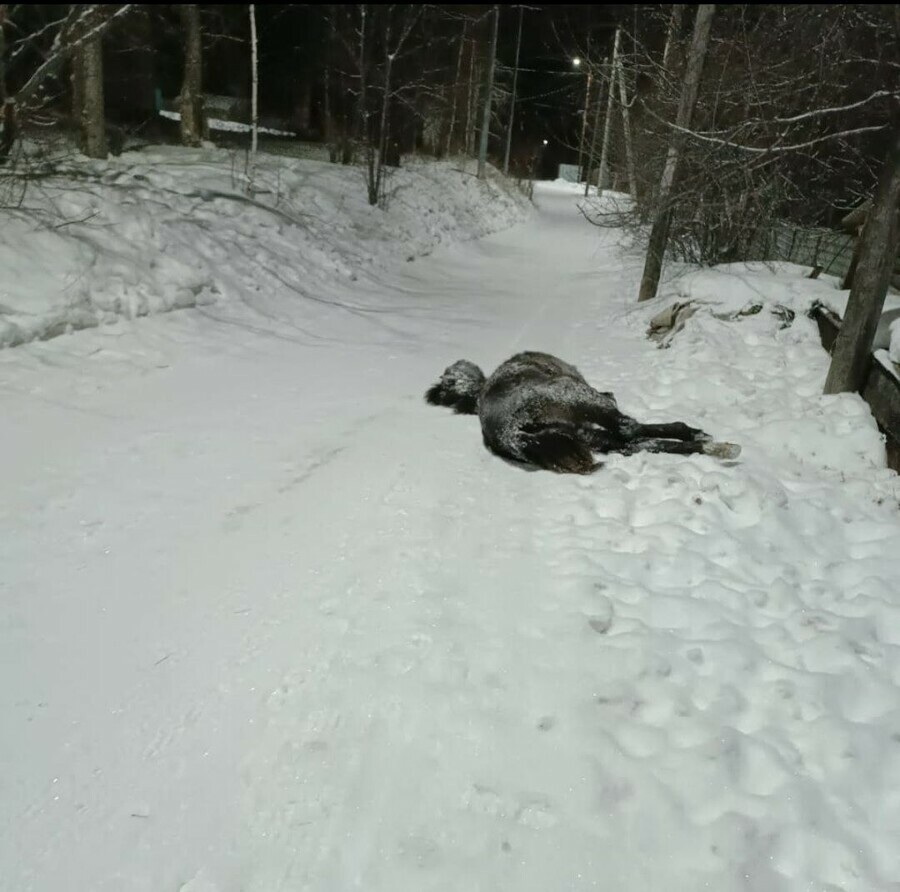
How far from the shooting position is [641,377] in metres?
7.09

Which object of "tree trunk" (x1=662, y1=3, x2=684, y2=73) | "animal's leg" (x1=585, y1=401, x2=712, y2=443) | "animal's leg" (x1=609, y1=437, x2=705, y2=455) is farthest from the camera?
"tree trunk" (x1=662, y1=3, x2=684, y2=73)

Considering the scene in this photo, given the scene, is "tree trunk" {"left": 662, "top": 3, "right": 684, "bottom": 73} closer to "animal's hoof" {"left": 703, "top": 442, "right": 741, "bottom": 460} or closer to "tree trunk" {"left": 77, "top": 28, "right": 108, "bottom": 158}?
"animal's hoof" {"left": 703, "top": 442, "right": 741, "bottom": 460}

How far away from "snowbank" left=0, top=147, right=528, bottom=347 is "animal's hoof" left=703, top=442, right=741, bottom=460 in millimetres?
5986

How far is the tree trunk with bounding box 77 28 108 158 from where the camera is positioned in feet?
36.2

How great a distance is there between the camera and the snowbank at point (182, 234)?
6.83 m

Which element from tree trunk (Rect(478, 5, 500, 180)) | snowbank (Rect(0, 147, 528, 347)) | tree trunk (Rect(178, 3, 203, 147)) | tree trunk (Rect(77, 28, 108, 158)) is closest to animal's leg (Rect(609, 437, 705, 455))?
snowbank (Rect(0, 147, 528, 347))

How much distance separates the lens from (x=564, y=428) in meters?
5.16

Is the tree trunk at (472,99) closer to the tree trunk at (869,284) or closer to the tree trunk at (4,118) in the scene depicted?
the tree trunk at (4,118)

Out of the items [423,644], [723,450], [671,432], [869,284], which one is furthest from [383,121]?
[423,644]

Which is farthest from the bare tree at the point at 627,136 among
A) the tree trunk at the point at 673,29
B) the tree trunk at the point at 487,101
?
the tree trunk at the point at 487,101

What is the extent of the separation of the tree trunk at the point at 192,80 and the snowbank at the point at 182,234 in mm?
1145

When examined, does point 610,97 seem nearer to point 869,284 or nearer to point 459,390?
point 869,284

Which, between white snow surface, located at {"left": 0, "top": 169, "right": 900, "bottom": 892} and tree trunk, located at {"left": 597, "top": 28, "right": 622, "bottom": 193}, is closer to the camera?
white snow surface, located at {"left": 0, "top": 169, "right": 900, "bottom": 892}

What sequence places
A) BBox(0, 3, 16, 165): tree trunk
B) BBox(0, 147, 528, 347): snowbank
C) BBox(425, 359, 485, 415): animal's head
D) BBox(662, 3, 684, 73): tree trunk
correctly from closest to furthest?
BBox(425, 359, 485, 415): animal's head < BBox(0, 147, 528, 347): snowbank < BBox(0, 3, 16, 165): tree trunk < BBox(662, 3, 684, 73): tree trunk
